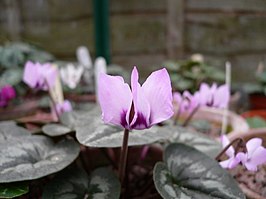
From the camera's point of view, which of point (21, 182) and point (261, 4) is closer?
point (21, 182)

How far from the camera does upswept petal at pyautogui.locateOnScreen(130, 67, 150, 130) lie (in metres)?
0.47

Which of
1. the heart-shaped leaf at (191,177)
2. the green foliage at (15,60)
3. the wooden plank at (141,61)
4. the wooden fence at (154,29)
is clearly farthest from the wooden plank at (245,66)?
the heart-shaped leaf at (191,177)

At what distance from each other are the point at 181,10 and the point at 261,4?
1.31 feet

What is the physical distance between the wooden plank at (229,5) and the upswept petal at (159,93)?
1752 millimetres

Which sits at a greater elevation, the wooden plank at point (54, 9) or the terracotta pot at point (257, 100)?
the wooden plank at point (54, 9)

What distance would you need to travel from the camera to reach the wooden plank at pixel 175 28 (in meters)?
2.14

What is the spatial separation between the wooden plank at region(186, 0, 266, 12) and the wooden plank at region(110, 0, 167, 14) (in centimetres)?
16

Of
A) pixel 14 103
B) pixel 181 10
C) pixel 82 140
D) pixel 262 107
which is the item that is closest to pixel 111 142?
pixel 82 140

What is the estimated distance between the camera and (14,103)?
56.7 inches

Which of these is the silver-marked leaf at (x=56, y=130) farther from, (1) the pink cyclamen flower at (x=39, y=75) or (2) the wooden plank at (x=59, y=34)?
(2) the wooden plank at (x=59, y=34)

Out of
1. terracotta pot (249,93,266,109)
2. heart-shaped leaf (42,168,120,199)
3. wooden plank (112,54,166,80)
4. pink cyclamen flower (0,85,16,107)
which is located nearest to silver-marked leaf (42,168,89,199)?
heart-shaped leaf (42,168,120,199)

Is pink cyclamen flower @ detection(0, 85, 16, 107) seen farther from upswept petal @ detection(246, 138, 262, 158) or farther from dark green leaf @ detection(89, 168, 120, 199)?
upswept petal @ detection(246, 138, 262, 158)

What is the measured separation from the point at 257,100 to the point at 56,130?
4.53 ft

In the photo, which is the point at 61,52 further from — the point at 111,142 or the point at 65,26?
the point at 111,142
